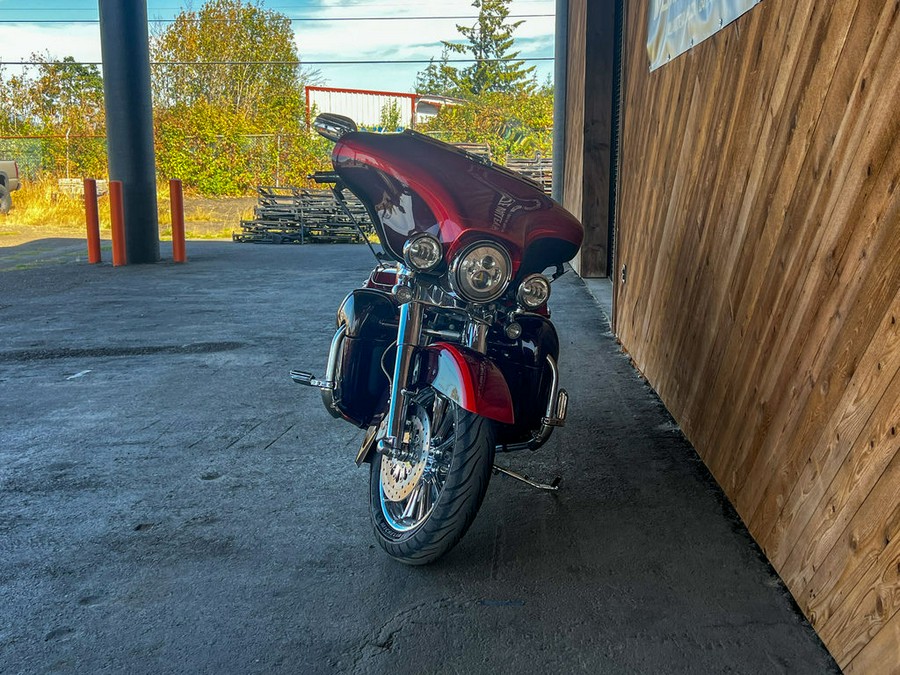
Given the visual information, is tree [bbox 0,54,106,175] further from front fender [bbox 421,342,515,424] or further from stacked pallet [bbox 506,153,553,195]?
front fender [bbox 421,342,515,424]

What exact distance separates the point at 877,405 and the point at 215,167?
2525cm

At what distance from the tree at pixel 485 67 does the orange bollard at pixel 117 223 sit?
3895cm

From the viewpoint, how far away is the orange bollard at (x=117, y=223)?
40.8 ft

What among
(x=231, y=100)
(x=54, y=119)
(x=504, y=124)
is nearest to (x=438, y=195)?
(x=54, y=119)

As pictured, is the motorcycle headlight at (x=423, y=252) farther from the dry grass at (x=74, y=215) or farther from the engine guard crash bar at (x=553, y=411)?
the dry grass at (x=74, y=215)

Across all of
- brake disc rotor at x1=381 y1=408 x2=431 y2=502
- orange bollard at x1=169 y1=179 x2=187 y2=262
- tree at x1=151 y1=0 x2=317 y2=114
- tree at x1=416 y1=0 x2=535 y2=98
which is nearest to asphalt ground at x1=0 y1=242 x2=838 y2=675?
brake disc rotor at x1=381 y1=408 x2=431 y2=502

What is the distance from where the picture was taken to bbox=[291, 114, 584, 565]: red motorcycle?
9.30 ft

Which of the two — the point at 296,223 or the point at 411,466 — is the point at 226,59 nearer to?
the point at 296,223

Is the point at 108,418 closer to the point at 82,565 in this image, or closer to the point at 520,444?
the point at 82,565

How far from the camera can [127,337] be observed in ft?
23.2

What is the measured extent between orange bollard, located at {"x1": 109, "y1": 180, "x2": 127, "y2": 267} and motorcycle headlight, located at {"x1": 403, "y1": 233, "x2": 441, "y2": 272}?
10555 mm

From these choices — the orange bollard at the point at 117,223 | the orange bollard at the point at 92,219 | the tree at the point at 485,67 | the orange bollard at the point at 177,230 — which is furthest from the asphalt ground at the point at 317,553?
the tree at the point at 485,67

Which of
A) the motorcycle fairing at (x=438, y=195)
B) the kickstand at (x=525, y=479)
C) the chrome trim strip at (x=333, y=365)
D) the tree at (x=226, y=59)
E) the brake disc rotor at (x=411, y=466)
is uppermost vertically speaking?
the tree at (x=226, y=59)

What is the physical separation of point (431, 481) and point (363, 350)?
2.45ft
